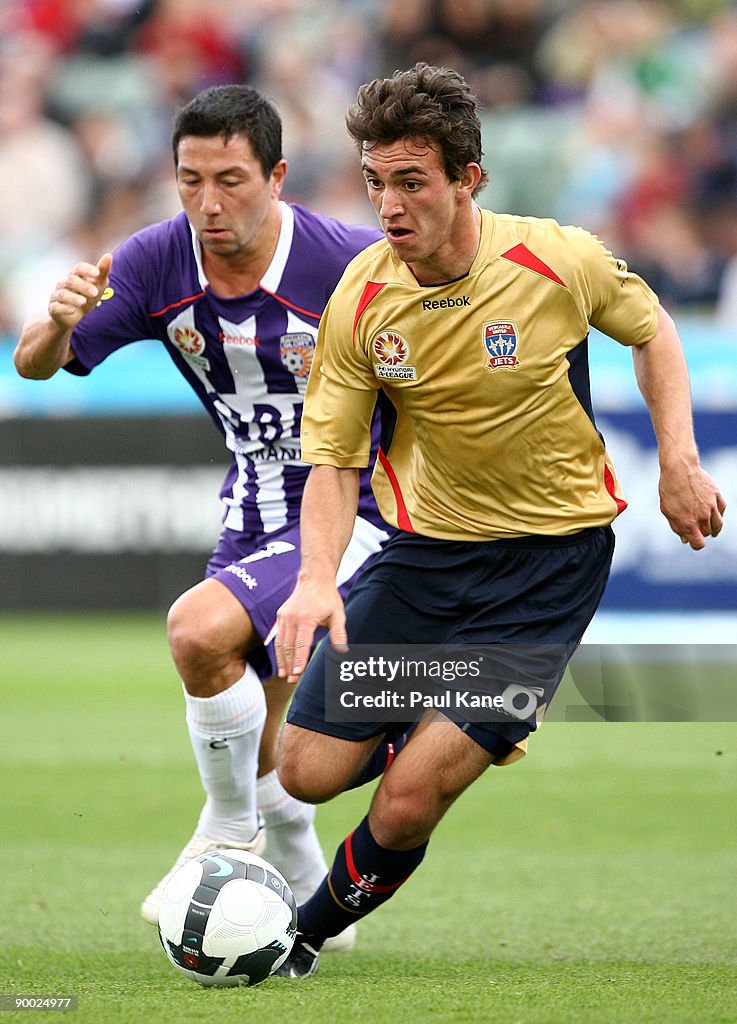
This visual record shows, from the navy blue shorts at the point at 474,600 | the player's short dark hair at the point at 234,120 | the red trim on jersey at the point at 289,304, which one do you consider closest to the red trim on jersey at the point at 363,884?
the navy blue shorts at the point at 474,600

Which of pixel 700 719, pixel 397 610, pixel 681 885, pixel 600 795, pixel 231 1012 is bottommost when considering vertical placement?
pixel 700 719

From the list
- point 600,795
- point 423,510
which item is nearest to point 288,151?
point 600,795

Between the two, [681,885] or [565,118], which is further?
[565,118]

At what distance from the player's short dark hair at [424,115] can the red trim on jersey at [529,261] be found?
248 mm

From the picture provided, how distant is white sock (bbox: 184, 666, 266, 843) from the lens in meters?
4.69

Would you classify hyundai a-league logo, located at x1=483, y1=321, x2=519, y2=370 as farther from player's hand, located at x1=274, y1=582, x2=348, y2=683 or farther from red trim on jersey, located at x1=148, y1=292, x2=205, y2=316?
red trim on jersey, located at x1=148, y1=292, x2=205, y2=316

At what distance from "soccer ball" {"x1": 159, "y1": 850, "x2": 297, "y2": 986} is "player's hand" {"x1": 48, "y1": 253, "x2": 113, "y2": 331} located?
158 centimetres

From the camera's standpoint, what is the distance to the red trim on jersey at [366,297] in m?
3.99

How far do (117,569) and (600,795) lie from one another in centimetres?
568

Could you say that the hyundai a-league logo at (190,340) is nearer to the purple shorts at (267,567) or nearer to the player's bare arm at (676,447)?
the purple shorts at (267,567)

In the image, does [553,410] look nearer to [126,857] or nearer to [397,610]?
[397,610]

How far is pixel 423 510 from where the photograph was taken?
4.25 m

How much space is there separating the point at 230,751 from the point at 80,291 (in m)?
1.45

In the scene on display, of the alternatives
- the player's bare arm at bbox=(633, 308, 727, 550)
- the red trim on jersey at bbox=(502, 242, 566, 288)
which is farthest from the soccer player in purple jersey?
the player's bare arm at bbox=(633, 308, 727, 550)
